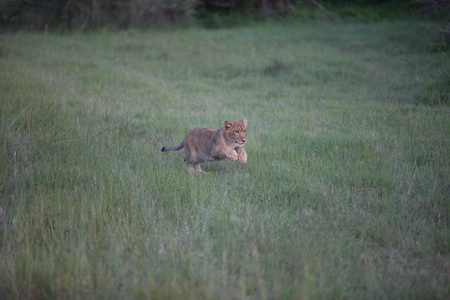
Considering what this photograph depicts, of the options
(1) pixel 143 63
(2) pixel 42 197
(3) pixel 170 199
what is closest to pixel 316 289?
(3) pixel 170 199

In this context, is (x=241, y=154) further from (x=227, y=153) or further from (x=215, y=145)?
(x=215, y=145)

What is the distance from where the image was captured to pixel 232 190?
5441 millimetres

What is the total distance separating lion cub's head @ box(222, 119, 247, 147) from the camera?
605 centimetres

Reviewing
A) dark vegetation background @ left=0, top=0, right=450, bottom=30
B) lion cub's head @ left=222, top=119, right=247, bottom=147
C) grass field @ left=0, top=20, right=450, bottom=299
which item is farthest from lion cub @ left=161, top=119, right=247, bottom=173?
Result: dark vegetation background @ left=0, top=0, right=450, bottom=30

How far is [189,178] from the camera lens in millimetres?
5691

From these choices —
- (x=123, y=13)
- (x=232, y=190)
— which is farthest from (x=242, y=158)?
(x=123, y=13)

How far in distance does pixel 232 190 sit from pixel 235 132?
1.02 m

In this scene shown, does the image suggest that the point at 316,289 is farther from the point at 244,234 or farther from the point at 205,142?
the point at 205,142

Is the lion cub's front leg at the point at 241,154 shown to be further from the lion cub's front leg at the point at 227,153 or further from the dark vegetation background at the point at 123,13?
the dark vegetation background at the point at 123,13

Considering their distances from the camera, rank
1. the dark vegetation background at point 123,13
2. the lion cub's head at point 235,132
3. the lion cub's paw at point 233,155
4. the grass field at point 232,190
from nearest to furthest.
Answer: the grass field at point 232,190, the lion cub's paw at point 233,155, the lion cub's head at point 235,132, the dark vegetation background at point 123,13

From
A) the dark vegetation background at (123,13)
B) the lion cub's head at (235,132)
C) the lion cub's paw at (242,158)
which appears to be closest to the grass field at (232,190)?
the lion cub's paw at (242,158)

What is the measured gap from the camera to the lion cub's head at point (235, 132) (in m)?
6.05

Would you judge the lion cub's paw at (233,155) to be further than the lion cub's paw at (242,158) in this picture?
No

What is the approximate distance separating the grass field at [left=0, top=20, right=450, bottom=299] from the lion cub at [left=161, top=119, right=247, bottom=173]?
0.27 m
